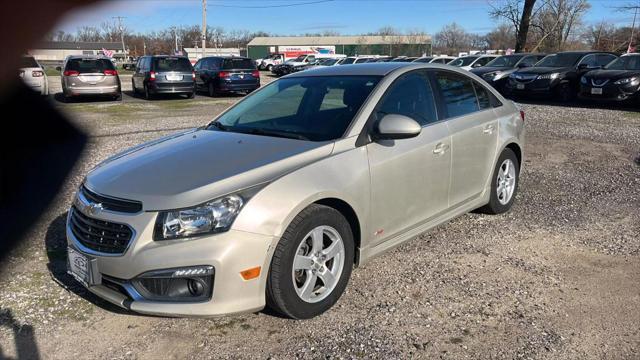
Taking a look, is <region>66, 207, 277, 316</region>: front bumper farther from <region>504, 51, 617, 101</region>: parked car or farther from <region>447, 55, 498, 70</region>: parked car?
<region>447, 55, 498, 70</region>: parked car

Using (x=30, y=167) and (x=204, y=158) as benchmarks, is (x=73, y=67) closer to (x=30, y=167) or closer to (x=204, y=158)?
(x=30, y=167)

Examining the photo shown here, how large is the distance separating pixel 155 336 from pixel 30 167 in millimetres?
4955

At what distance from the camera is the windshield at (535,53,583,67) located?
53.2 feet

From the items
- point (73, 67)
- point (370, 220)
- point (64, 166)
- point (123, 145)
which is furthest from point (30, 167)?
point (73, 67)

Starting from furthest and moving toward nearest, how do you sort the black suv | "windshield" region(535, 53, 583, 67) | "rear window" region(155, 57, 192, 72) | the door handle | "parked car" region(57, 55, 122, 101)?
"rear window" region(155, 57, 192, 72) < the black suv < "parked car" region(57, 55, 122, 101) < "windshield" region(535, 53, 583, 67) < the door handle

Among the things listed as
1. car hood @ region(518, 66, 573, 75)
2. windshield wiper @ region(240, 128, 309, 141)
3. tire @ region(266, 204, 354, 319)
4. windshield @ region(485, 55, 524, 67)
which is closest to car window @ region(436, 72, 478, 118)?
windshield wiper @ region(240, 128, 309, 141)

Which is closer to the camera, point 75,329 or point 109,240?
point 109,240

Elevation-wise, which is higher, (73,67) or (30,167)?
(73,67)

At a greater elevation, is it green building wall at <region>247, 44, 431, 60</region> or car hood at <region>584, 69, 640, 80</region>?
green building wall at <region>247, 44, 431, 60</region>

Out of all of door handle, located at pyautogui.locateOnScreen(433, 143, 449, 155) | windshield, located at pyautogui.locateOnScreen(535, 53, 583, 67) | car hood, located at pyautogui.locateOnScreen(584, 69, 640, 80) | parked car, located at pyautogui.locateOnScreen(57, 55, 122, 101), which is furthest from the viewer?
parked car, located at pyautogui.locateOnScreen(57, 55, 122, 101)

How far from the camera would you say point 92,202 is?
3.06 meters

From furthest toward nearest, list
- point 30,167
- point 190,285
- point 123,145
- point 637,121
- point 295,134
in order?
point 637,121 → point 123,145 → point 30,167 → point 295,134 → point 190,285

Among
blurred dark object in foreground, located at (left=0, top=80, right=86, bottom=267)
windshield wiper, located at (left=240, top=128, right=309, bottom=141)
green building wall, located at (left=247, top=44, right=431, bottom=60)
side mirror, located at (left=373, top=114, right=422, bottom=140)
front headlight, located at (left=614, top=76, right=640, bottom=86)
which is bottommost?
blurred dark object in foreground, located at (left=0, top=80, right=86, bottom=267)

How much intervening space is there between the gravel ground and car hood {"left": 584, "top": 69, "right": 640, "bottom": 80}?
9.53 meters
